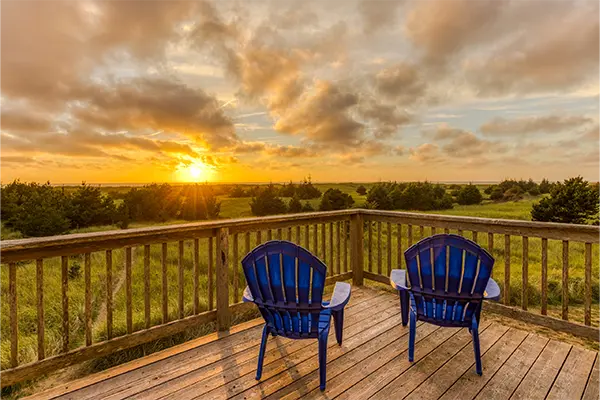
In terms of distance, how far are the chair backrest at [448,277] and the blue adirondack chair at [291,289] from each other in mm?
711

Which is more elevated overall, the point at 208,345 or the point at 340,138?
the point at 340,138

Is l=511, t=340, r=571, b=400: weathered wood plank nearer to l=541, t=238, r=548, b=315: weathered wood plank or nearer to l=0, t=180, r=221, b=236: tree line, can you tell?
l=541, t=238, r=548, b=315: weathered wood plank

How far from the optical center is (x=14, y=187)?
1585cm

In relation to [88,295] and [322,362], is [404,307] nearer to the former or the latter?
[322,362]

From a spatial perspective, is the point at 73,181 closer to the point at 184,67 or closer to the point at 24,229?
the point at 24,229

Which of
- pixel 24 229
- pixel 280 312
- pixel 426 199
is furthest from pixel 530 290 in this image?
pixel 426 199

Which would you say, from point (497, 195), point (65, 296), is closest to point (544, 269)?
point (65, 296)

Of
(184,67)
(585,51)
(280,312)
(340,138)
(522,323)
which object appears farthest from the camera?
(340,138)

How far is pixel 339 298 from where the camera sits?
2.23 metres

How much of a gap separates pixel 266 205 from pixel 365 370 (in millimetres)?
20358

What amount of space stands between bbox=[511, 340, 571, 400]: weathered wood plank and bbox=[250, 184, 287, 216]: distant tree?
1986 centimetres

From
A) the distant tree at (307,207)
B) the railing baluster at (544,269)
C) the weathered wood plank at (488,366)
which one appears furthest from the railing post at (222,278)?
the distant tree at (307,207)

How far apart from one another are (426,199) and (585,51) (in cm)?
2560

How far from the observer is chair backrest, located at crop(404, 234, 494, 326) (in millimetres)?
2156
